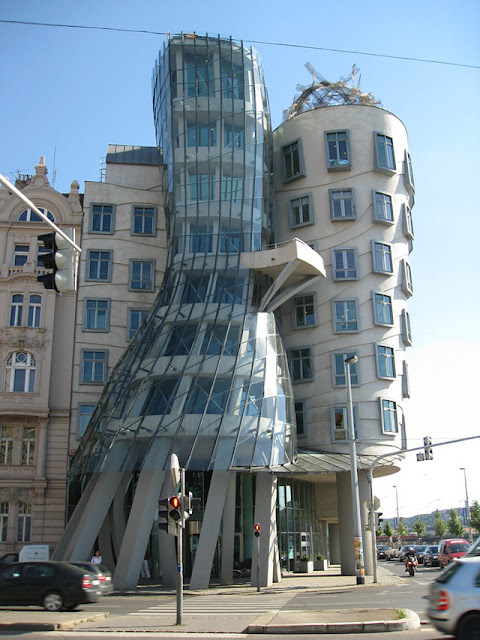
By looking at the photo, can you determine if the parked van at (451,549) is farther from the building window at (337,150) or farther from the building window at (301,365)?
the building window at (337,150)

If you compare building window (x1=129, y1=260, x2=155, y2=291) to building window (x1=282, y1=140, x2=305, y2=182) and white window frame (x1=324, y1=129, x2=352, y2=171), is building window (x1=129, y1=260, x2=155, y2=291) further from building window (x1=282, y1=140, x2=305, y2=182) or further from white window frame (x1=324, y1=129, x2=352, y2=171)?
white window frame (x1=324, y1=129, x2=352, y2=171)

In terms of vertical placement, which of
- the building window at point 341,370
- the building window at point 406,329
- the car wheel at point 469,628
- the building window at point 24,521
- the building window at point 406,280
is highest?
the building window at point 406,280

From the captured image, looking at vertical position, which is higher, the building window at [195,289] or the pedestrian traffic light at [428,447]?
the building window at [195,289]

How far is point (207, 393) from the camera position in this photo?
35125mm

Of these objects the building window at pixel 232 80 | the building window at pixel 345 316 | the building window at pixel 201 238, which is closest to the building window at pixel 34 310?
the building window at pixel 201 238

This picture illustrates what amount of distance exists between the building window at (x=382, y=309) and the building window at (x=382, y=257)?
1.65m

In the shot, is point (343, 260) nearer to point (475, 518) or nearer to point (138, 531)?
point (138, 531)

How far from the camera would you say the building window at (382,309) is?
43.5m

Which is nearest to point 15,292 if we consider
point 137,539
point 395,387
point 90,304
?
point 90,304

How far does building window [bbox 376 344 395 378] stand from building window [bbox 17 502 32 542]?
71.2 ft

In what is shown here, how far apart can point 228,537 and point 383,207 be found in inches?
903

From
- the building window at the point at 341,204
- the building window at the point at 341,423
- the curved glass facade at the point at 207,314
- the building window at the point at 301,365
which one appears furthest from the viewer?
the building window at the point at 341,204

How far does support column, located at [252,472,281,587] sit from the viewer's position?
32719 mm

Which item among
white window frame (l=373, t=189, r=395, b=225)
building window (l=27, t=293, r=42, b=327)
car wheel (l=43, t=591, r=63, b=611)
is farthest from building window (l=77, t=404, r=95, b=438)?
car wheel (l=43, t=591, r=63, b=611)
